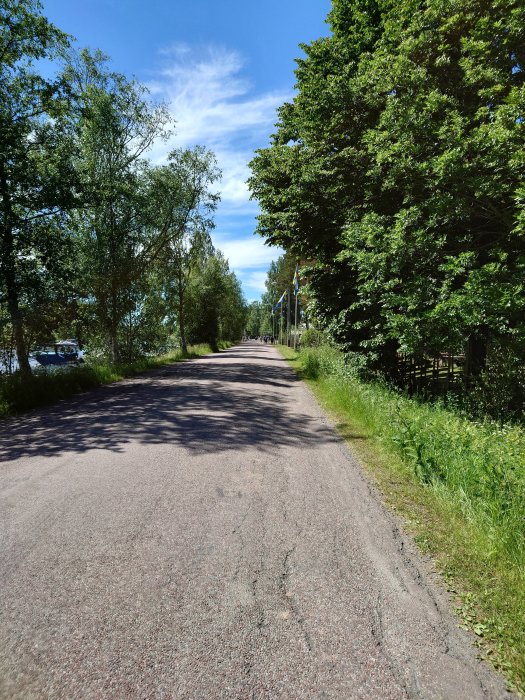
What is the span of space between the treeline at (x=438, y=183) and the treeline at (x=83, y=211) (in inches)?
300

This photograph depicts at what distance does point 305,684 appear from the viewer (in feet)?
6.76

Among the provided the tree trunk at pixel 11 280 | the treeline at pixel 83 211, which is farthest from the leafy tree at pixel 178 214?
the tree trunk at pixel 11 280

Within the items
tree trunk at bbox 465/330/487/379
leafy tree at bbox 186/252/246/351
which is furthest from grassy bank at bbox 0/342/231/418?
leafy tree at bbox 186/252/246/351

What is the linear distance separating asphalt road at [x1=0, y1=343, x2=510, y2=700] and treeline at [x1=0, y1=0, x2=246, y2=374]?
8.39 meters

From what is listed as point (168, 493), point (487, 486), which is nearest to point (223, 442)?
point (168, 493)

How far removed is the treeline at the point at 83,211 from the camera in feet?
38.9

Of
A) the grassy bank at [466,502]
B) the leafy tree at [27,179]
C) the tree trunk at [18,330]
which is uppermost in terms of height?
the leafy tree at [27,179]

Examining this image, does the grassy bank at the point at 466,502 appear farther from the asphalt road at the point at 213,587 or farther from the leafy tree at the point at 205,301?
the leafy tree at the point at 205,301

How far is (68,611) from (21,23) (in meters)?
15.7

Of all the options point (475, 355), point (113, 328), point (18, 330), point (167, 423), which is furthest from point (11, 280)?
point (475, 355)

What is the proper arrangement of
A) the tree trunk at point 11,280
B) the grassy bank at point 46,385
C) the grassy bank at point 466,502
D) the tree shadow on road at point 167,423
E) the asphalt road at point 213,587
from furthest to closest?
1. the tree trunk at point 11,280
2. the grassy bank at point 46,385
3. the tree shadow on road at point 167,423
4. the grassy bank at point 466,502
5. the asphalt road at point 213,587

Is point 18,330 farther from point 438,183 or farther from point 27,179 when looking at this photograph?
point 438,183

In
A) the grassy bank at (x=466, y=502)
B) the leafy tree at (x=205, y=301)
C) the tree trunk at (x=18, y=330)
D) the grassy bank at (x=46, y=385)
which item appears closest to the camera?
the grassy bank at (x=466, y=502)

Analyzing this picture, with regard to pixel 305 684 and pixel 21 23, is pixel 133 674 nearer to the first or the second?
pixel 305 684
